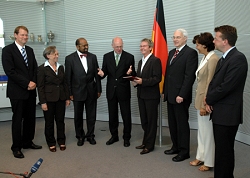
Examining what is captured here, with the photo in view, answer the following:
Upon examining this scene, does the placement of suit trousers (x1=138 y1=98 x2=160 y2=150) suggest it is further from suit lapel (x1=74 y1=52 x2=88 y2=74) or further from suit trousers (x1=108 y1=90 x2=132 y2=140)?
suit lapel (x1=74 y1=52 x2=88 y2=74)

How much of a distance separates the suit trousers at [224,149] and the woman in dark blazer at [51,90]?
2193 millimetres

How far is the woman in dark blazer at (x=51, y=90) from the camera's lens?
12.2 feet

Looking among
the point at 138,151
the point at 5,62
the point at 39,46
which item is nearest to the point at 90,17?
the point at 39,46

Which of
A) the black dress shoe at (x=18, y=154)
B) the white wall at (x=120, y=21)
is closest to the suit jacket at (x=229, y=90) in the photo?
the white wall at (x=120, y=21)

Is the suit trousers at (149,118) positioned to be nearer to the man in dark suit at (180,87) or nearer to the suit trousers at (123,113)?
the man in dark suit at (180,87)

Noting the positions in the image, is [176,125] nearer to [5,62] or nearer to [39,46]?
[5,62]

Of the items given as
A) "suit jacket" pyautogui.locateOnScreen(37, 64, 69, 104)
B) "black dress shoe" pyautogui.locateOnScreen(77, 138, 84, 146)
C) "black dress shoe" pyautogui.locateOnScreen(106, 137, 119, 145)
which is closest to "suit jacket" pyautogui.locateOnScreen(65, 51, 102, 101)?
"suit jacket" pyautogui.locateOnScreen(37, 64, 69, 104)

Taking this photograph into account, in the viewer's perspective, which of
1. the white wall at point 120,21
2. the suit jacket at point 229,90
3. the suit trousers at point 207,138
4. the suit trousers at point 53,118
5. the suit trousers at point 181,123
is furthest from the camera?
the white wall at point 120,21

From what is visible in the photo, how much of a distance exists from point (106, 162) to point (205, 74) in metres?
1.65

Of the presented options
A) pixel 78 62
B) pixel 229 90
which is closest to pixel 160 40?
pixel 78 62

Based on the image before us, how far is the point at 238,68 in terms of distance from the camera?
7.74 feet

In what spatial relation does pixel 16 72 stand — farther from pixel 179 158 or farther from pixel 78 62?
pixel 179 158

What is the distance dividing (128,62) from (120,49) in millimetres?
222

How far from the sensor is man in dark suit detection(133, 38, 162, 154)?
3572mm
